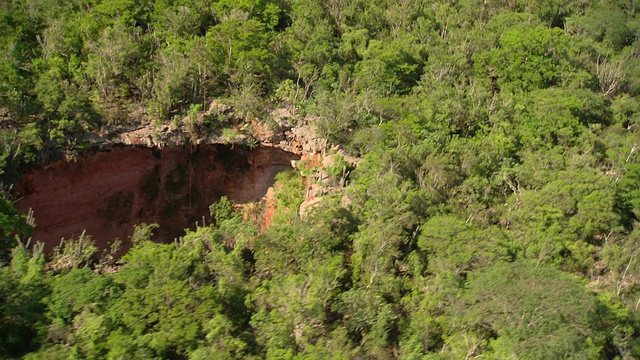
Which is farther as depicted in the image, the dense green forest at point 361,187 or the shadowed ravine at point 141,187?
the shadowed ravine at point 141,187

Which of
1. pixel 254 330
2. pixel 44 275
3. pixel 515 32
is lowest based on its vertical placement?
pixel 254 330

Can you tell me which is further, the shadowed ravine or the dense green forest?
the shadowed ravine

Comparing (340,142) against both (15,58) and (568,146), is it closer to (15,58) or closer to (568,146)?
(568,146)

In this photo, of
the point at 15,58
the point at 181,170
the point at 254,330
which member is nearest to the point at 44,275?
the point at 254,330

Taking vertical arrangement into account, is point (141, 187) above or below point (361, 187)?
below
